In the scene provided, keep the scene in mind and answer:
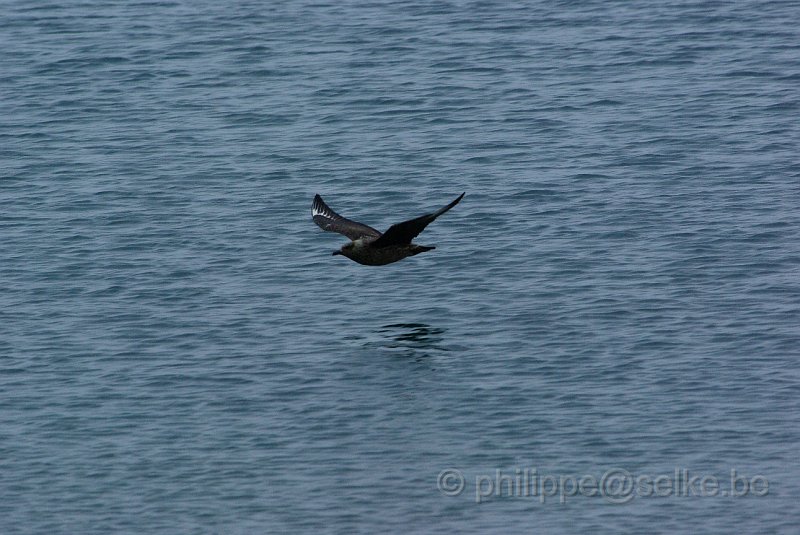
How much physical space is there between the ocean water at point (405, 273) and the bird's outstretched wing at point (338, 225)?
1.40 m

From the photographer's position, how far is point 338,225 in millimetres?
29266

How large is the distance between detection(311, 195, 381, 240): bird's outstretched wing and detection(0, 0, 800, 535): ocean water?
1.40 meters

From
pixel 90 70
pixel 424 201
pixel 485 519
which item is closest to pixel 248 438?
pixel 485 519

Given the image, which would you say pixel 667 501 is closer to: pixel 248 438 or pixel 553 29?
pixel 248 438

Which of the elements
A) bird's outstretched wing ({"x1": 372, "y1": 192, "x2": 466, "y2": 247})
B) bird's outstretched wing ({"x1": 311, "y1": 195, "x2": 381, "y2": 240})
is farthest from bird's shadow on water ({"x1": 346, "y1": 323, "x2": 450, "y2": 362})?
bird's outstretched wing ({"x1": 311, "y1": 195, "x2": 381, "y2": 240})

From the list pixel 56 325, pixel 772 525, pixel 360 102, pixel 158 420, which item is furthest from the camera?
pixel 360 102

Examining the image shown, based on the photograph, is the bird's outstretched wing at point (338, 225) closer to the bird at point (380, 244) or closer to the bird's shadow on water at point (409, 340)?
the bird at point (380, 244)

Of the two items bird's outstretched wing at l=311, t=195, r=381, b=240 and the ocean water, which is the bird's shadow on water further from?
bird's outstretched wing at l=311, t=195, r=381, b=240

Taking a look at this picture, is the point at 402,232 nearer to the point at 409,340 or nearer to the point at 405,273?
Result: the point at 409,340

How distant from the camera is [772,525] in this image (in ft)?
70.4

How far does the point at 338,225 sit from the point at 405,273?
256 cm

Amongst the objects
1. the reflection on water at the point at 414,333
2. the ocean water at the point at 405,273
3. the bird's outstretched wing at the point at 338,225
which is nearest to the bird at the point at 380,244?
the bird's outstretched wing at the point at 338,225

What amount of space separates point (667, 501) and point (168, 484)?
22.7 ft

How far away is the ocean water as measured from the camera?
75.4ft
